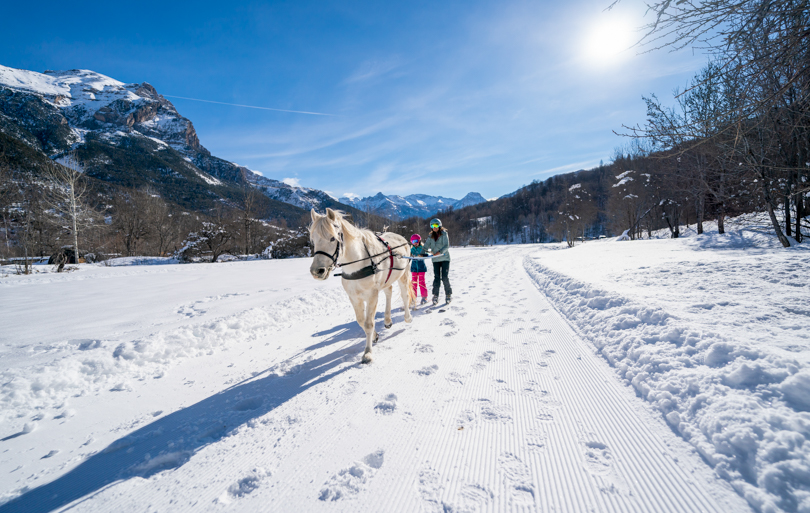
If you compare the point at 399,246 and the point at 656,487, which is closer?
the point at 656,487

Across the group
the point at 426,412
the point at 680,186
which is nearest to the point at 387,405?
the point at 426,412

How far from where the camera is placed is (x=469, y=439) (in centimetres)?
215

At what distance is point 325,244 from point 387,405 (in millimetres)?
1924

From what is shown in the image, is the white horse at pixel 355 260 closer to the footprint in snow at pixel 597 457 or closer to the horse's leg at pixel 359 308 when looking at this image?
the horse's leg at pixel 359 308

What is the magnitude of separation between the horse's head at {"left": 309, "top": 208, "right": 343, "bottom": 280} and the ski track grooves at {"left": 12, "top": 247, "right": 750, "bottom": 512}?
132cm

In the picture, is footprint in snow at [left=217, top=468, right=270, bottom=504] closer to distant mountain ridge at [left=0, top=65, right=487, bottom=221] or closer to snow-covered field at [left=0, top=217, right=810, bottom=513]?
snow-covered field at [left=0, top=217, right=810, bottom=513]

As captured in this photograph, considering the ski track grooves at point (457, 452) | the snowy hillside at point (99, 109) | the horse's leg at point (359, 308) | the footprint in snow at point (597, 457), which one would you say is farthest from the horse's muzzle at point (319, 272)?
the snowy hillside at point (99, 109)

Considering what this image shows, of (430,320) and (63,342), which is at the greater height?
(63,342)

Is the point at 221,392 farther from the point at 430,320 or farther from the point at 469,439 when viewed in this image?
the point at 430,320

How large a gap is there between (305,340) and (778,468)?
4.84 m

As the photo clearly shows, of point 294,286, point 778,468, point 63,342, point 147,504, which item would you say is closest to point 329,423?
point 147,504

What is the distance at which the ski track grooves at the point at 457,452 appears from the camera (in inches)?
64.9

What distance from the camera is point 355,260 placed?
3.81 metres

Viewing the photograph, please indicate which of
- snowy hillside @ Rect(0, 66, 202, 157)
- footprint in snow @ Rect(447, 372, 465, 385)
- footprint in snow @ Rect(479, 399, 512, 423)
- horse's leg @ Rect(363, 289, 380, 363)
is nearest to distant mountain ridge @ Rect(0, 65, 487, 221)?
snowy hillside @ Rect(0, 66, 202, 157)
